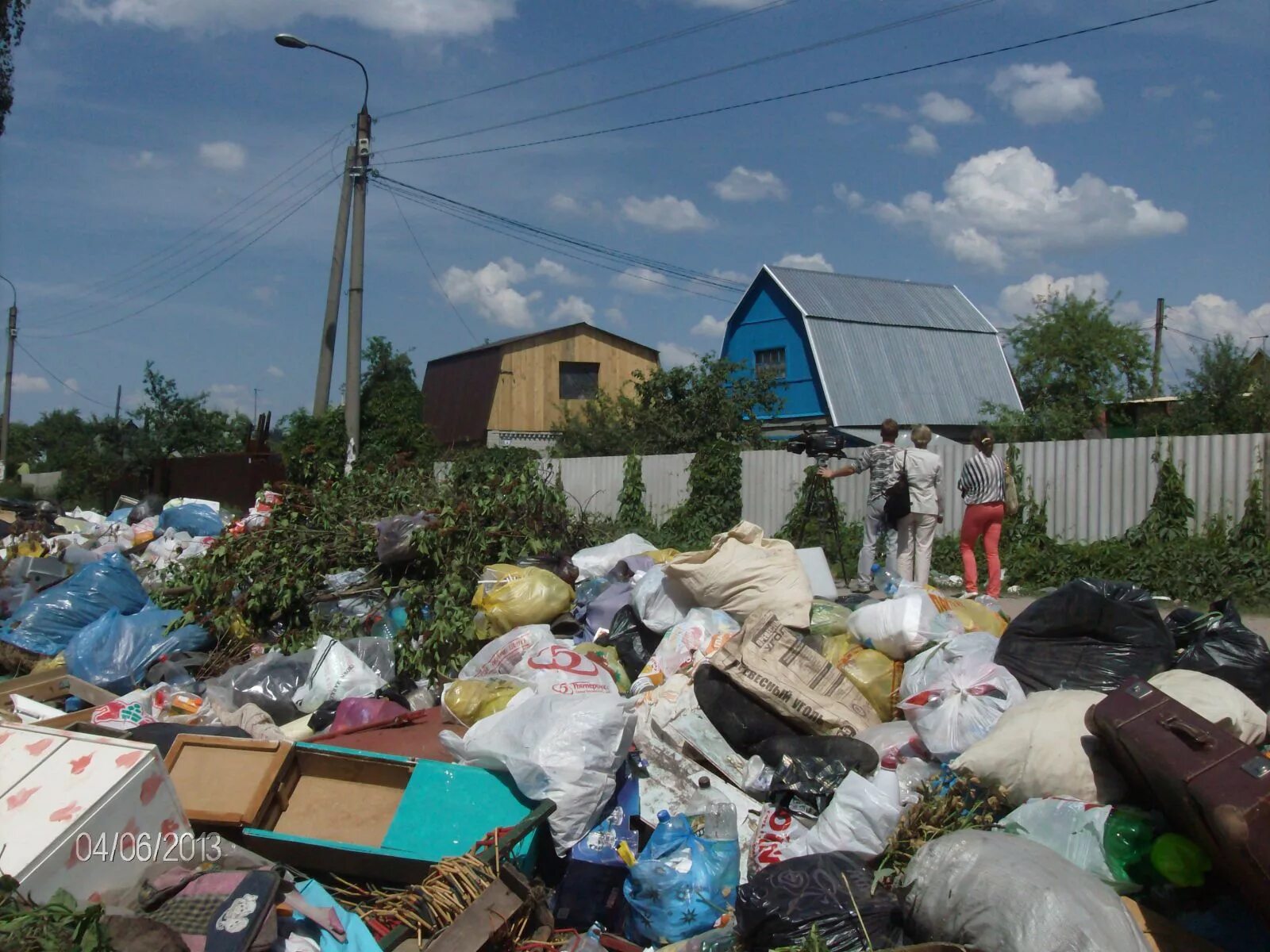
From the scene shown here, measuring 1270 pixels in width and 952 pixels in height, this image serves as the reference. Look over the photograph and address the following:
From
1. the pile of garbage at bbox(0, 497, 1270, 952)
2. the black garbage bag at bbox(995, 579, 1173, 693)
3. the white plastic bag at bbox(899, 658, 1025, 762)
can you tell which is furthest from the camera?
the black garbage bag at bbox(995, 579, 1173, 693)

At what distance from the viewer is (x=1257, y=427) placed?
11.9 meters

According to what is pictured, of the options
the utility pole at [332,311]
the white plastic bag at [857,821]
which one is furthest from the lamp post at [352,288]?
the white plastic bag at [857,821]

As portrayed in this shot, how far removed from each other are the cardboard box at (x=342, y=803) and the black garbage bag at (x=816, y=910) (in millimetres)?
946

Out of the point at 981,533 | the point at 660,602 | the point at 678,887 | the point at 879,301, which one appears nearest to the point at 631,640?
the point at 660,602

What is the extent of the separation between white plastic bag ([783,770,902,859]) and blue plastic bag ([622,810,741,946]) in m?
0.27

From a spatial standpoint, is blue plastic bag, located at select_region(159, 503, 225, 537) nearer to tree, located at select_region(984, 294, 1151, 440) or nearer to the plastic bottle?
the plastic bottle

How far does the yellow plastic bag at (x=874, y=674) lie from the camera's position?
15.8 ft

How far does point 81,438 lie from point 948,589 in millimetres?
26076

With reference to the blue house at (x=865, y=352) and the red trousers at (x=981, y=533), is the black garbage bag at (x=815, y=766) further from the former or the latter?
the blue house at (x=865, y=352)

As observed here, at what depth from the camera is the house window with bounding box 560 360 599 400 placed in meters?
26.0

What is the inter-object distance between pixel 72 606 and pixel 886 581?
19.2 feet

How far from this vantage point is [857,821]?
11.6ft

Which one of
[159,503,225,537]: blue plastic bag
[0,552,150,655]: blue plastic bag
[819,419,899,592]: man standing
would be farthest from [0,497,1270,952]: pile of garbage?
[159,503,225,537]: blue plastic bag
